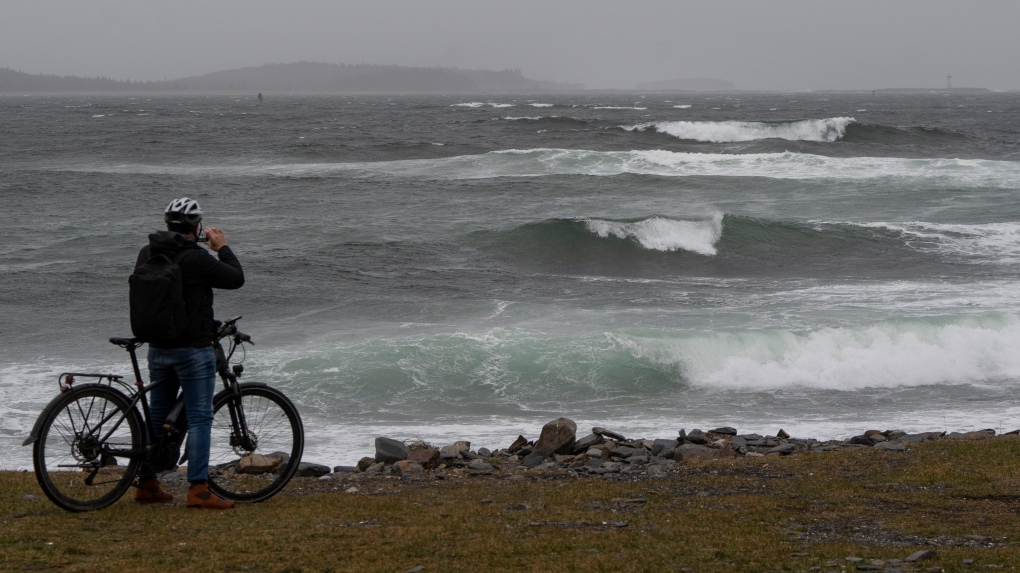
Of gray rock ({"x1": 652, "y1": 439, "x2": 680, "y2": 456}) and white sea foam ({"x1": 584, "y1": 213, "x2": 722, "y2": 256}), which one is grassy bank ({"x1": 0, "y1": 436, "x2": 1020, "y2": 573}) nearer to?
gray rock ({"x1": 652, "y1": 439, "x2": 680, "y2": 456})

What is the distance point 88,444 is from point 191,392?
690 mm

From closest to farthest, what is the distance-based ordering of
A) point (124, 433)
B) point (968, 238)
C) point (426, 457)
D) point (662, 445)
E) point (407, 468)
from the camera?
1. point (124, 433)
2. point (407, 468)
3. point (426, 457)
4. point (662, 445)
5. point (968, 238)

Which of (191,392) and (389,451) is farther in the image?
(389,451)

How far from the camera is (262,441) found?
689 cm

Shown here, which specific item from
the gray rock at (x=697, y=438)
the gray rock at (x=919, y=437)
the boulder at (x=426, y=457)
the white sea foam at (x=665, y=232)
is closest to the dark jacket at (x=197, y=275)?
the boulder at (x=426, y=457)

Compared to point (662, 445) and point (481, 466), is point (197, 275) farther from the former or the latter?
point (662, 445)

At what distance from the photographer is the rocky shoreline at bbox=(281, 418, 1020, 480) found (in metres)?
8.94

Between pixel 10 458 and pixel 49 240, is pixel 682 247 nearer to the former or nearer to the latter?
pixel 49 240

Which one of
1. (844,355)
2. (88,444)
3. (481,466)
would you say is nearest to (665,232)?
(844,355)

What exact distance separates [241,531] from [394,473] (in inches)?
133

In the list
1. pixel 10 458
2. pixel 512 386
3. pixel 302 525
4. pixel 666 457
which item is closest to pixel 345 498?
pixel 302 525

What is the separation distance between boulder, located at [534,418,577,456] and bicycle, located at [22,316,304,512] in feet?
12.4

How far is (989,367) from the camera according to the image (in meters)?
15.3

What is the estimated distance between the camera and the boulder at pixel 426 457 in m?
9.44
